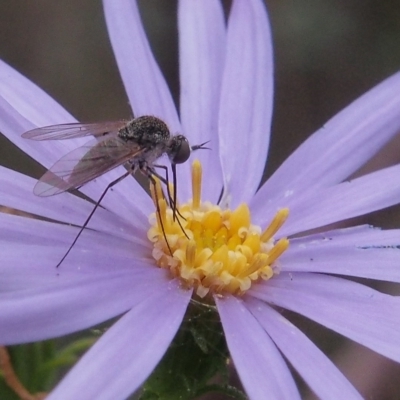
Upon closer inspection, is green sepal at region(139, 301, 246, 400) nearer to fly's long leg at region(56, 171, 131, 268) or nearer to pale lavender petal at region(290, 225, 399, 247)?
fly's long leg at region(56, 171, 131, 268)

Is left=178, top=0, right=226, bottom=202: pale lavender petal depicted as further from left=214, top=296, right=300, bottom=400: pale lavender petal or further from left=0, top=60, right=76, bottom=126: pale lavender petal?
left=214, top=296, right=300, bottom=400: pale lavender petal

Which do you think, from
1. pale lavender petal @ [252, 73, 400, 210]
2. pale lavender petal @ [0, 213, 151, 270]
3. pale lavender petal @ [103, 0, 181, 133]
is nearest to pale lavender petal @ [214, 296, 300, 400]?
pale lavender petal @ [0, 213, 151, 270]

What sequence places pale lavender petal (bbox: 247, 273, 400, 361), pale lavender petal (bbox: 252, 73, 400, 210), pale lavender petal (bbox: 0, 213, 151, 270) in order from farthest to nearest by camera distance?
pale lavender petal (bbox: 252, 73, 400, 210) < pale lavender petal (bbox: 247, 273, 400, 361) < pale lavender petal (bbox: 0, 213, 151, 270)

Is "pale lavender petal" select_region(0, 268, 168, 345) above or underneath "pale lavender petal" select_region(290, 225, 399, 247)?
underneath

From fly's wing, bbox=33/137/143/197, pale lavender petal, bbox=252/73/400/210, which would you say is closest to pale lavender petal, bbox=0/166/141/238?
fly's wing, bbox=33/137/143/197

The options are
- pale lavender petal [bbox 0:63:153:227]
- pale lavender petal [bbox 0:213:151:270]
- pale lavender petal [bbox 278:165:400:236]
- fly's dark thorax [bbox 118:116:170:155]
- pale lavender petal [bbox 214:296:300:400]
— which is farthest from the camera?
pale lavender petal [bbox 278:165:400:236]

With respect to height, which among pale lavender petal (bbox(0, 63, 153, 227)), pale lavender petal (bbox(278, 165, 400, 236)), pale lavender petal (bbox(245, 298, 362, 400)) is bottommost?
pale lavender petal (bbox(245, 298, 362, 400))

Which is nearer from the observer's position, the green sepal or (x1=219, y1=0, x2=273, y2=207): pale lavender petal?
the green sepal

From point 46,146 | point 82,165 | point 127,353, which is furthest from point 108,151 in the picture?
point 127,353
